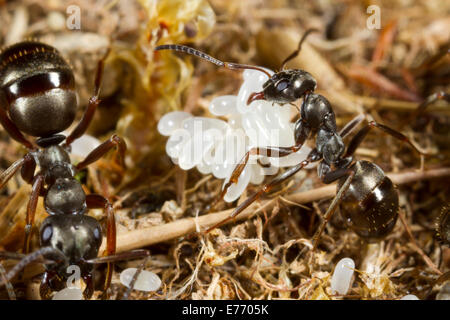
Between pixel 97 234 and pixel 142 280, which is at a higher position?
pixel 97 234

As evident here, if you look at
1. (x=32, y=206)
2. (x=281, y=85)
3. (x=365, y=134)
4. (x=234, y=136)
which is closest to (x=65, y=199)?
(x=32, y=206)

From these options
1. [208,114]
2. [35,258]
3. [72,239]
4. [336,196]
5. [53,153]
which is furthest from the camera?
[208,114]

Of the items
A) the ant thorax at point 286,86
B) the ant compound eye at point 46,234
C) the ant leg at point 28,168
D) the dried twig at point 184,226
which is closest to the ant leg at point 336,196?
the dried twig at point 184,226

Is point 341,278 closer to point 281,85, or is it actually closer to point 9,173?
point 281,85

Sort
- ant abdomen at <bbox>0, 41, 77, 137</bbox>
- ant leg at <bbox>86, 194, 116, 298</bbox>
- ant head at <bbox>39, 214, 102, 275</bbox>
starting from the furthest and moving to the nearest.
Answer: ant abdomen at <bbox>0, 41, 77, 137</bbox>
ant leg at <bbox>86, 194, 116, 298</bbox>
ant head at <bbox>39, 214, 102, 275</bbox>

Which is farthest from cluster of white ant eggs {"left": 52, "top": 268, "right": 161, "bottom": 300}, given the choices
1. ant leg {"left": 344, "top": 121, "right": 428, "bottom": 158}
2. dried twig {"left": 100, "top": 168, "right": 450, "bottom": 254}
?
ant leg {"left": 344, "top": 121, "right": 428, "bottom": 158}

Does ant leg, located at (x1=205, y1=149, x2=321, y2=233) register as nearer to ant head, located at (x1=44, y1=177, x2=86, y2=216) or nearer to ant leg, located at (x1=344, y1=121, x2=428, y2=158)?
ant leg, located at (x1=344, y1=121, x2=428, y2=158)
